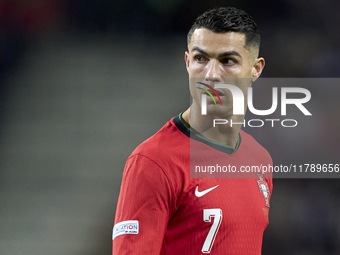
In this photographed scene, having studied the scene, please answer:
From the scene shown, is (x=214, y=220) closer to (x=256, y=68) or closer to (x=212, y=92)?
(x=212, y=92)

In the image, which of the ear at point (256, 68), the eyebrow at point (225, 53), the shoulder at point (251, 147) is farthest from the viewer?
the shoulder at point (251, 147)

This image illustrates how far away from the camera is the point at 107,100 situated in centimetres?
356

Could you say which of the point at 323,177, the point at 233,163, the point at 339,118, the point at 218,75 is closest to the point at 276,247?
the point at 323,177

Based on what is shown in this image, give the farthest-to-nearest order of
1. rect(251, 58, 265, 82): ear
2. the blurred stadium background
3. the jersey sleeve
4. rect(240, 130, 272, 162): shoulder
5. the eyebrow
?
the blurred stadium background
rect(240, 130, 272, 162): shoulder
rect(251, 58, 265, 82): ear
the eyebrow
the jersey sleeve

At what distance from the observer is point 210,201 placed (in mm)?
1354

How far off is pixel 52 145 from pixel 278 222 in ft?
6.53

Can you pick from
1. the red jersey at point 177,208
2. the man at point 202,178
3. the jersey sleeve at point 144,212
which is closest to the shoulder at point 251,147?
the man at point 202,178

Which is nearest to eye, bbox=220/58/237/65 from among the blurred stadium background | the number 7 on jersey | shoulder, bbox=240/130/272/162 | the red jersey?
the red jersey

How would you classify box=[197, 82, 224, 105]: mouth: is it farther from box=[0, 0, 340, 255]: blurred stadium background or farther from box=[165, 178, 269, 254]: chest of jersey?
box=[0, 0, 340, 255]: blurred stadium background

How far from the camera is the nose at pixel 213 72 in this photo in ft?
4.72

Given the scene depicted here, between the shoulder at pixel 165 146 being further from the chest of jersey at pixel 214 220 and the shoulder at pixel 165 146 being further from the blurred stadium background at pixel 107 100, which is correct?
the blurred stadium background at pixel 107 100

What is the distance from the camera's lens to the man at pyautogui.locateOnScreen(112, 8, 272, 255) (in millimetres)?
1271

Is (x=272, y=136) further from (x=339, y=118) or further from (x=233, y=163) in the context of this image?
(x=233, y=163)

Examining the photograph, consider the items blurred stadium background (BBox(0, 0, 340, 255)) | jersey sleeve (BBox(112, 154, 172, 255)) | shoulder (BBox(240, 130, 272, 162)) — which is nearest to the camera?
jersey sleeve (BBox(112, 154, 172, 255))
